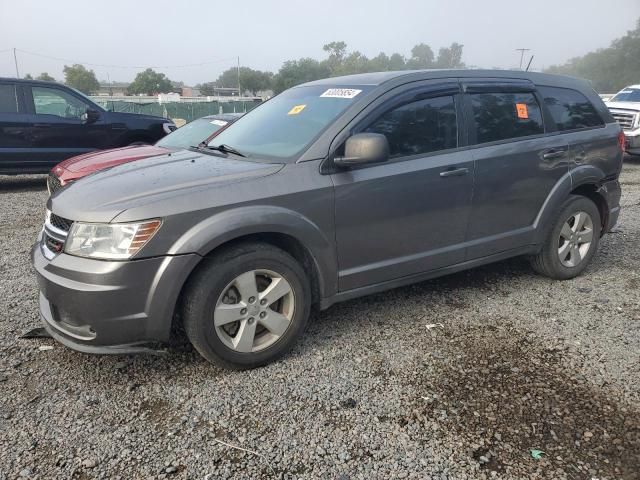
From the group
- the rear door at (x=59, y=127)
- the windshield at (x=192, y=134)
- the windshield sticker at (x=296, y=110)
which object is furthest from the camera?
the rear door at (x=59, y=127)

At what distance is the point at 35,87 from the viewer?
8.74 m

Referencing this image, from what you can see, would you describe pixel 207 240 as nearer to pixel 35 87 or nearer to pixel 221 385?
pixel 221 385

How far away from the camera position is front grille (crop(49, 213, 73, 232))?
2867 millimetres

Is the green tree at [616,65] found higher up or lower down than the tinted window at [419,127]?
higher up

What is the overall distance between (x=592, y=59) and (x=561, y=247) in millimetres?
100755

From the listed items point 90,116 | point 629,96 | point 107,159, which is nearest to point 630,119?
point 629,96

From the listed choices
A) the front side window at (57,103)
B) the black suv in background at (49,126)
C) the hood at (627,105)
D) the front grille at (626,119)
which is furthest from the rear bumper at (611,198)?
the hood at (627,105)

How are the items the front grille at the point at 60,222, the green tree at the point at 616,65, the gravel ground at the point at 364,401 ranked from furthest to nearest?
the green tree at the point at 616,65 < the front grille at the point at 60,222 < the gravel ground at the point at 364,401

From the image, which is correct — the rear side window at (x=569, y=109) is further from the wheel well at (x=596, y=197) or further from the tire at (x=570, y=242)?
the tire at (x=570, y=242)

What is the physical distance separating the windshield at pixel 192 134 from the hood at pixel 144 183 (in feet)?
11.2

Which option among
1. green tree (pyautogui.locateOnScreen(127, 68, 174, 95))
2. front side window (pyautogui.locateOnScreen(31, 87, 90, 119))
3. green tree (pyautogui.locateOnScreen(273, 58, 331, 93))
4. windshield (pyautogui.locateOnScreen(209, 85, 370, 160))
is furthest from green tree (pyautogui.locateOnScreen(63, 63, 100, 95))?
windshield (pyautogui.locateOnScreen(209, 85, 370, 160))

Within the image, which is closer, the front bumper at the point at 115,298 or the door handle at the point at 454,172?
the front bumper at the point at 115,298

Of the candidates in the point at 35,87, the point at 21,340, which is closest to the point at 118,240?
the point at 21,340

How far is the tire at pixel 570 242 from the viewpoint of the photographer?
14.3 feet
